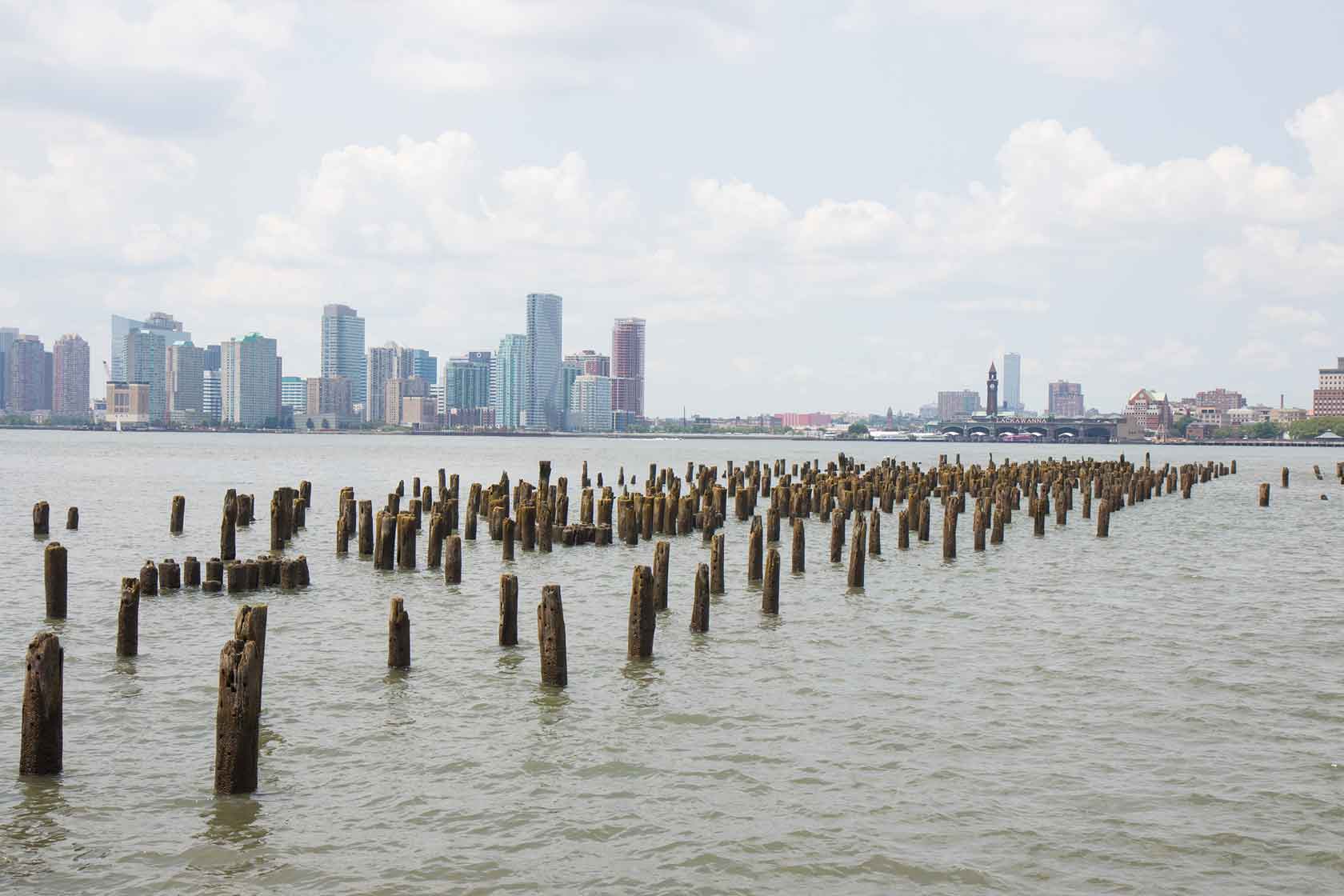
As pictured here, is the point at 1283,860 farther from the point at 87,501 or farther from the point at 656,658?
the point at 87,501

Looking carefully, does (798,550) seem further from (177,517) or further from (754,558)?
(177,517)

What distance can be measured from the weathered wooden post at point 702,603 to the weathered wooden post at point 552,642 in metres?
4.34

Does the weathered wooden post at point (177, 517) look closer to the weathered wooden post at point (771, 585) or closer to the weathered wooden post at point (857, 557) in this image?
the weathered wooden post at point (857, 557)

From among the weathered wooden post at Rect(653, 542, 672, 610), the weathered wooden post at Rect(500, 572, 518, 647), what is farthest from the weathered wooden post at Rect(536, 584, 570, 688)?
the weathered wooden post at Rect(653, 542, 672, 610)

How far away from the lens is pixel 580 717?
14227mm

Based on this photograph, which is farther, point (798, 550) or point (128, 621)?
point (798, 550)

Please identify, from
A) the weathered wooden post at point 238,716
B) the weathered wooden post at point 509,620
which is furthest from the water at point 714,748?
the weathered wooden post at point 509,620

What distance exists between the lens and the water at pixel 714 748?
9828 millimetres

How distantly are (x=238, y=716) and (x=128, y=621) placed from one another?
715cm

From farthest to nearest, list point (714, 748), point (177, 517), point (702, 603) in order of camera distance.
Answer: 1. point (177, 517)
2. point (702, 603)
3. point (714, 748)

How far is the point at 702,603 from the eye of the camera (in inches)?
777

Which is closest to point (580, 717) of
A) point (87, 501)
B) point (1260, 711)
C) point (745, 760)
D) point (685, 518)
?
point (745, 760)

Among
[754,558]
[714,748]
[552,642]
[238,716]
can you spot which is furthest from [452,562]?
[238,716]

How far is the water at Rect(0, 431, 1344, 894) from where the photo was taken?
9828 millimetres
